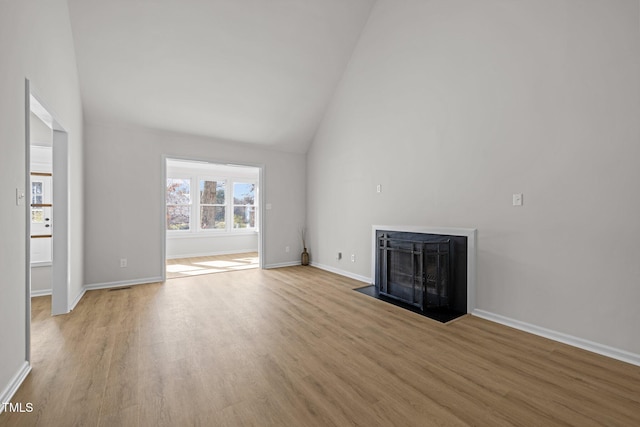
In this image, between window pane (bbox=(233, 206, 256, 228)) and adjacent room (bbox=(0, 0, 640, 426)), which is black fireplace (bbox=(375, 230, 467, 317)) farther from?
window pane (bbox=(233, 206, 256, 228))

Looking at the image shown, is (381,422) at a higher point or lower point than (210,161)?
lower

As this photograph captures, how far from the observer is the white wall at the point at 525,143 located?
2.19m

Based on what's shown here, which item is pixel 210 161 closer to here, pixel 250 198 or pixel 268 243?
pixel 268 243

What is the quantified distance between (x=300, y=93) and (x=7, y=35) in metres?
3.57

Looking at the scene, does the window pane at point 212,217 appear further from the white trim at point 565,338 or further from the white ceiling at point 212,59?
the white trim at point 565,338

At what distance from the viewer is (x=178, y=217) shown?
23.9 ft

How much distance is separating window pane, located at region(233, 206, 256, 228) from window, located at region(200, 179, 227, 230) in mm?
319

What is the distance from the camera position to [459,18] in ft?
10.4

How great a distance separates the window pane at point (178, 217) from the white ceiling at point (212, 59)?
3156mm

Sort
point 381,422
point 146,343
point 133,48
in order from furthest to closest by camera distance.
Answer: point 133,48 → point 146,343 → point 381,422

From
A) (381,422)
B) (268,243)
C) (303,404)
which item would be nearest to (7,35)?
(303,404)

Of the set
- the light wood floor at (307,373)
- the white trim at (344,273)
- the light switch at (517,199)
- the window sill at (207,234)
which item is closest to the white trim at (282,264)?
the white trim at (344,273)

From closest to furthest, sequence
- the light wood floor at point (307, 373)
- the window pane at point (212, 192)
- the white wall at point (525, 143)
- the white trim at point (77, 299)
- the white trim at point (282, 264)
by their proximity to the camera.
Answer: the light wood floor at point (307, 373) < the white wall at point (525, 143) < the white trim at point (77, 299) < the white trim at point (282, 264) < the window pane at point (212, 192)

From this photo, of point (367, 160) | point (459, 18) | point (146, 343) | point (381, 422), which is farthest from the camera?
point (367, 160)
